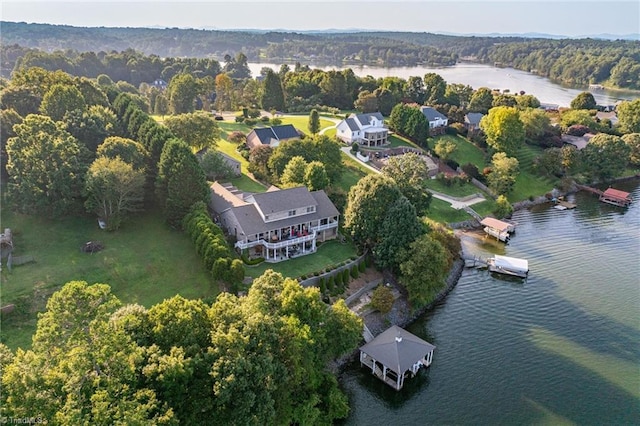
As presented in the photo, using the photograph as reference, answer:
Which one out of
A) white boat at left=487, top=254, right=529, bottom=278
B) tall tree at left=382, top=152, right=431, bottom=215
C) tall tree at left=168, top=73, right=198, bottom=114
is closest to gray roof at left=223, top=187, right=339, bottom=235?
tall tree at left=382, top=152, right=431, bottom=215

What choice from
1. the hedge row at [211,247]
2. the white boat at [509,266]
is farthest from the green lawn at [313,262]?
the white boat at [509,266]

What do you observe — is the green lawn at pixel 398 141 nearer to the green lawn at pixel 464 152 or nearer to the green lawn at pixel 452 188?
the green lawn at pixel 464 152

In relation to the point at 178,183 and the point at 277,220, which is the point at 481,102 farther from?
the point at 178,183

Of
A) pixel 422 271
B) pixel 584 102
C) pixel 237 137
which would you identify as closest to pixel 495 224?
pixel 422 271

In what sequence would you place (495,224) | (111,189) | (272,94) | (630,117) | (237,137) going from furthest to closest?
(272,94) → (630,117) → (237,137) → (495,224) → (111,189)

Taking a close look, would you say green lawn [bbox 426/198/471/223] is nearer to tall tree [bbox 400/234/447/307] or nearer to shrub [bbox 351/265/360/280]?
tall tree [bbox 400/234/447/307]

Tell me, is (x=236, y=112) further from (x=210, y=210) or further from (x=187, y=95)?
(x=210, y=210)
